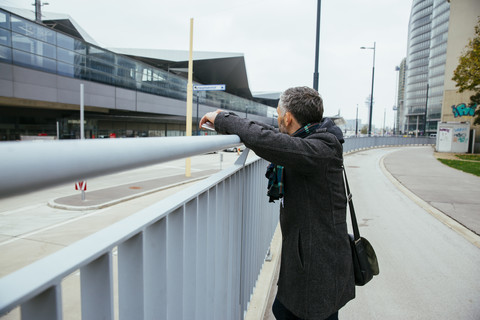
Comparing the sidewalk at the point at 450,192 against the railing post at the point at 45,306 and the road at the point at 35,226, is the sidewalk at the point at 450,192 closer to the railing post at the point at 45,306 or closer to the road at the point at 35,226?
the road at the point at 35,226

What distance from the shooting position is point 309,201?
164 centimetres

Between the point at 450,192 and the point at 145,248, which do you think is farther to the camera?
the point at 450,192

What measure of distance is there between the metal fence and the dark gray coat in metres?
0.31

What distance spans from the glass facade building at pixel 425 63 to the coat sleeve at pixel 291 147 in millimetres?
99190

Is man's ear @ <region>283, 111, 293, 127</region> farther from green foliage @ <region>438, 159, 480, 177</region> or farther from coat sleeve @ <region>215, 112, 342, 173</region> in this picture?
A: green foliage @ <region>438, 159, 480, 177</region>

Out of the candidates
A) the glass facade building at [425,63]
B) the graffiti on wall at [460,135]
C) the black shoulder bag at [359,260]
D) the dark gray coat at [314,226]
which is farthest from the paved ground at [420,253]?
the glass facade building at [425,63]

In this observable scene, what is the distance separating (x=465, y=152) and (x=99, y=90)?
29392mm

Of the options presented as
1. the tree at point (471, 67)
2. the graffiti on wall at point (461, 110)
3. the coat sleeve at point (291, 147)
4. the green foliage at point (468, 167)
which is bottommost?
the green foliage at point (468, 167)

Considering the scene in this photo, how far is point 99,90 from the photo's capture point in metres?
25.7

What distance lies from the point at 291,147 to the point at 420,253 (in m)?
3.95

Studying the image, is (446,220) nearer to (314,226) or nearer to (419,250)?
(419,250)

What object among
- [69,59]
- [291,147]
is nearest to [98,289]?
[291,147]

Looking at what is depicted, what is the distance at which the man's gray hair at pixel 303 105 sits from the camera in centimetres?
173

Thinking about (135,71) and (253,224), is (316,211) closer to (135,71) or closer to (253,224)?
(253,224)
